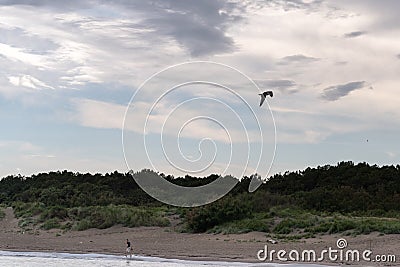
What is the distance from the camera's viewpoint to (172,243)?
36500mm

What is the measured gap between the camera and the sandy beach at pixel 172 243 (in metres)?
31.6

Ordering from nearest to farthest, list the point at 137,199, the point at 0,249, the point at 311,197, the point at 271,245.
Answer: the point at 271,245, the point at 0,249, the point at 311,197, the point at 137,199

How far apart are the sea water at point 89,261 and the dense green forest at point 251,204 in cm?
738

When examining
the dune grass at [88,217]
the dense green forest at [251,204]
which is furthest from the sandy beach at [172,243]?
the dense green forest at [251,204]

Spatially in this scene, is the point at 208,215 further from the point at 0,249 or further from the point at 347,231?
the point at 0,249

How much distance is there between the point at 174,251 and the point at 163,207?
16.7 meters

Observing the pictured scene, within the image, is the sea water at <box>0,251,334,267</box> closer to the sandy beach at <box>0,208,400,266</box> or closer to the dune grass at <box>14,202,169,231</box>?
the sandy beach at <box>0,208,400,266</box>

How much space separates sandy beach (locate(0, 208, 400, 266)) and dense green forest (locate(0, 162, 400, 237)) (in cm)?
111

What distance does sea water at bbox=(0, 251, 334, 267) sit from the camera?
29.2m

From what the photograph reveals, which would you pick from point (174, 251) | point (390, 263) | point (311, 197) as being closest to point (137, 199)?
point (311, 197)

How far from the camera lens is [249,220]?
39.4m

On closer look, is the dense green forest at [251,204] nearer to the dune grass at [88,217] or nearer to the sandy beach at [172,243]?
the dune grass at [88,217]

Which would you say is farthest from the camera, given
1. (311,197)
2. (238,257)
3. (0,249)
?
(311,197)

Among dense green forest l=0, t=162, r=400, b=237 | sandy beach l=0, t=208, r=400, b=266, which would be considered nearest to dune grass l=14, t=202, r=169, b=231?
dense green forest l=0, t=162, r=400, b=237
